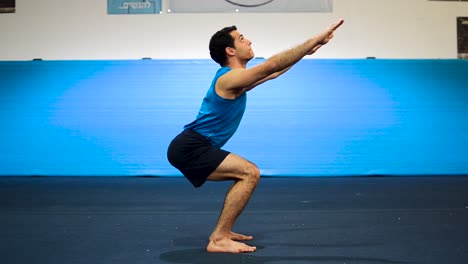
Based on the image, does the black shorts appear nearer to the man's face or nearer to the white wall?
the man's face

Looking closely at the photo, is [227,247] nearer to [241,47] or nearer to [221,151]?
[221,151]

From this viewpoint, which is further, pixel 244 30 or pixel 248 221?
pixel 244 30

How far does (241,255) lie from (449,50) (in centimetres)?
521

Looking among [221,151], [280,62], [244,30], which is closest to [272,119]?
[244,30]

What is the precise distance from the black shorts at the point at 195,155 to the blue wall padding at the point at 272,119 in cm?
373

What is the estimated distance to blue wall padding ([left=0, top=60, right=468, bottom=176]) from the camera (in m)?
7.12

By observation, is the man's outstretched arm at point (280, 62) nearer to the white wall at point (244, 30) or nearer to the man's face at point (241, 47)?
the man's face at point (241, 47)

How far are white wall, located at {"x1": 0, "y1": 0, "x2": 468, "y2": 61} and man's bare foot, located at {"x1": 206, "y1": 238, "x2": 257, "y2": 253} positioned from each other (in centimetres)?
438

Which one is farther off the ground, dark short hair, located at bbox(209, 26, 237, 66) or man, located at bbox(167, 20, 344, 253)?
dark short hair, located at bbox(209, 26, 237, 66)

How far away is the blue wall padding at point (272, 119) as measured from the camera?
7117 millimetres

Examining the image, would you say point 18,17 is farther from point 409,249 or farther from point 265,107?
point 409,249

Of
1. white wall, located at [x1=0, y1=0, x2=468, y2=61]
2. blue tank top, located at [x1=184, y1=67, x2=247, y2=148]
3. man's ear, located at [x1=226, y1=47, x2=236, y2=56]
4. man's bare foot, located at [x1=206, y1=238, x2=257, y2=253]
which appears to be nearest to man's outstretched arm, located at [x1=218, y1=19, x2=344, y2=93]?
blue tank top, located at [x1=184, y1=67, x2=247, y2=148]

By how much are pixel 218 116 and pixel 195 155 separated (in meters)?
0.24

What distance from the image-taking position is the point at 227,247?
10.5ft
